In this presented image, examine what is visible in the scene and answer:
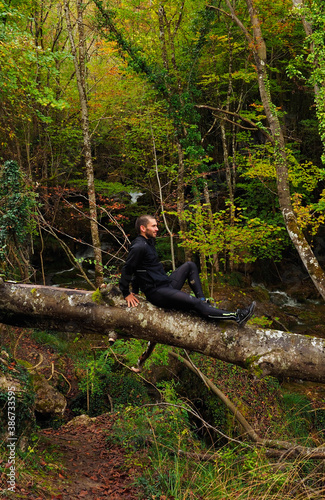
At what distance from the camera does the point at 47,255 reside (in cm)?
1611

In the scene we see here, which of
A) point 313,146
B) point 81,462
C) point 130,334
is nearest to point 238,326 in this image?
point 130,334

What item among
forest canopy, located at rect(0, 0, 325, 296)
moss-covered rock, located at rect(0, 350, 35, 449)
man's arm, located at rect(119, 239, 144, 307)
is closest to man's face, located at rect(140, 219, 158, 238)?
man's arm, located at rect(119, 239, 144, 307)

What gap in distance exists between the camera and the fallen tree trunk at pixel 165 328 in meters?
2.88

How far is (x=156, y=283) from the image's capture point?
11.4 feet

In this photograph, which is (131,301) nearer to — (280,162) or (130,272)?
(130,272)

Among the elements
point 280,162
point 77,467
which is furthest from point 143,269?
point 280,162

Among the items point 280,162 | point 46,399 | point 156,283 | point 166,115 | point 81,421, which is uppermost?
point 166,115

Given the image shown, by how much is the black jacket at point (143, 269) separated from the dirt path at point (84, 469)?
8.12ft

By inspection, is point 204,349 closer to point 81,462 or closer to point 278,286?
point 81,462

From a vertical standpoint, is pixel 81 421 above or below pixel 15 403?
below

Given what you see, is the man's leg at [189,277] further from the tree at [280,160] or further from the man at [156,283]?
the tree at [280,160]

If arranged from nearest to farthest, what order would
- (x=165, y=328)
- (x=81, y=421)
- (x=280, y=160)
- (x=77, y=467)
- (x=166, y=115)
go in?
(x=165, y=328) → (x=77, y=467) → (x=81, y=421) → (x=280, y=160) → (x=166, y=115)

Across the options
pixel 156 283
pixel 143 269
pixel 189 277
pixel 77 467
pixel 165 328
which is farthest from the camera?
pixel 77 467

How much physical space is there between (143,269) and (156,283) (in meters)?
0.24
